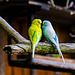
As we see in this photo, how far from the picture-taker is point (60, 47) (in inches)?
78.9

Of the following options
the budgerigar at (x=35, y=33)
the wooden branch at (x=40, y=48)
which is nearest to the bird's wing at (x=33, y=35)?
the budgerigar at (x=35, y=33)

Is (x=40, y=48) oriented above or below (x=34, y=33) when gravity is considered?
below

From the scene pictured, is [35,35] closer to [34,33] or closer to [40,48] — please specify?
[34,33]

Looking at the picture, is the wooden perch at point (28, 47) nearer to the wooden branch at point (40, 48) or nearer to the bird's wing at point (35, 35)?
the wooden branch at point (40, 48)

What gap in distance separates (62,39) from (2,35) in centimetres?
297

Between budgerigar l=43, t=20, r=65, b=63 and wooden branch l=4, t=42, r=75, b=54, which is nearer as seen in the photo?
wooden branch l=4, t=42, r=75, b=54

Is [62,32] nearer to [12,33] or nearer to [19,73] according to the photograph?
[19,73]

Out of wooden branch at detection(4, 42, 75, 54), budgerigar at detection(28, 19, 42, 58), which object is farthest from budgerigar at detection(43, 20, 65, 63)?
budgerigar at detection(28, 19, 42, 58)

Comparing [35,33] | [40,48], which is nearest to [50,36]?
[40,48]

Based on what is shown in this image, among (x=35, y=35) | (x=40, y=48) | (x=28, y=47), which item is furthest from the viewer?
(x=40, y=48)

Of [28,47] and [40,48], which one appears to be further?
[40,48]

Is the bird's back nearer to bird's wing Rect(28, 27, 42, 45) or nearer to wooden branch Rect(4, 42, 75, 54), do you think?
bird's wing Rect(28, 27, 42, 45)

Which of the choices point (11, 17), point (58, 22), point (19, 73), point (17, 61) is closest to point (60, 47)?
point (17, 61)

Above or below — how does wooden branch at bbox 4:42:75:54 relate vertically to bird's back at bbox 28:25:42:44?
below
